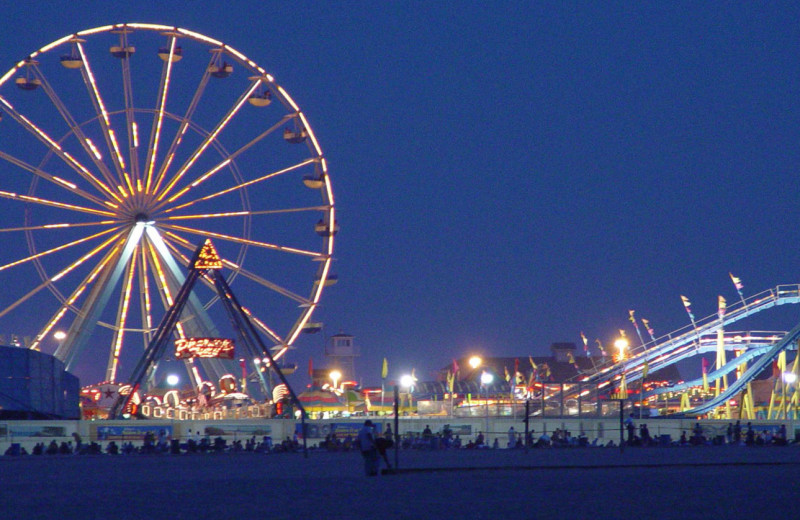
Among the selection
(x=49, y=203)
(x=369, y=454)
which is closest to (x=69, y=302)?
(x=49, y=203)

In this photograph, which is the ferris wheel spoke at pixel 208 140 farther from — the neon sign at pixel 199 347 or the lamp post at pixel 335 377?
the lamp post at pixel 335 377

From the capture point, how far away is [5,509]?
12984mm

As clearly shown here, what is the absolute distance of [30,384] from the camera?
148 ft

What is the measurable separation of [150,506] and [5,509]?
150 centimetres

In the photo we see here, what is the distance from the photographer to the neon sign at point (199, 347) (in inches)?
1917

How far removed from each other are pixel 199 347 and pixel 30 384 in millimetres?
6761

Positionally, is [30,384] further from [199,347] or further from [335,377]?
[335,377]

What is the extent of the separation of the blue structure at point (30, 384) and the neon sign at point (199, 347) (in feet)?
14.6

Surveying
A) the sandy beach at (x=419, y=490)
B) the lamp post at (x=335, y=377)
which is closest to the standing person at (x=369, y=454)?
the sandy beach at (x=419, y=490)

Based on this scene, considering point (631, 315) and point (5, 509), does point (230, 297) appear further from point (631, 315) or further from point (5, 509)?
point (631, 315)

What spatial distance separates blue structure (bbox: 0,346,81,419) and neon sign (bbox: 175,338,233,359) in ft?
14.6

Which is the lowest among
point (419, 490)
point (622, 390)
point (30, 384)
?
point (419, 490)

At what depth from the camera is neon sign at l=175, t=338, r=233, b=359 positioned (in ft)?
160

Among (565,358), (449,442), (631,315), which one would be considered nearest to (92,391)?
(449,442)
